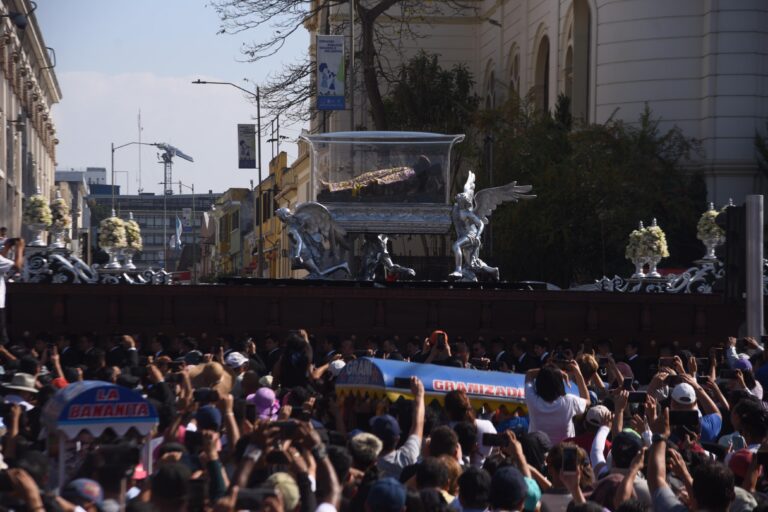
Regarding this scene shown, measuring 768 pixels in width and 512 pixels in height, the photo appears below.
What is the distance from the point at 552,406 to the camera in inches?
426

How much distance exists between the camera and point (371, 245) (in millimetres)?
29188

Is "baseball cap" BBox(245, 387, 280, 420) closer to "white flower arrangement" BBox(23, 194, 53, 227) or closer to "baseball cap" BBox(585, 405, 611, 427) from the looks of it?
"baseball cap" BBox(585, 405, 611, 427)

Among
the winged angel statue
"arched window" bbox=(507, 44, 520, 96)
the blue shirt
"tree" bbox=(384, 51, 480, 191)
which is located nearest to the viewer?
the blue shirt

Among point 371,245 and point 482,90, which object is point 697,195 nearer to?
point 371,245

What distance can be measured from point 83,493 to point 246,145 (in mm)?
54030

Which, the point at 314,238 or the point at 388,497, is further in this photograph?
the point at 314,238

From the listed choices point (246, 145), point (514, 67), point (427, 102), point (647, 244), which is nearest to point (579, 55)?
point (427, 102)

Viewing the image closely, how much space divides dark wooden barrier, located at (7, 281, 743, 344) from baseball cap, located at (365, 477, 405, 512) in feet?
65.1

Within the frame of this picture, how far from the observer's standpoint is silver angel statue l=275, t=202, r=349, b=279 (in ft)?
91.6

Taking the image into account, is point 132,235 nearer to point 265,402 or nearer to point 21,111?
point 265,402

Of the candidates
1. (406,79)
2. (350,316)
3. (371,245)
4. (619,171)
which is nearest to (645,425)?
(350,316)

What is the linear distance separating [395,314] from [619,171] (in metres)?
14.8

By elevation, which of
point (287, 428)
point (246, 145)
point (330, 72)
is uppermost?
point (330, 72)

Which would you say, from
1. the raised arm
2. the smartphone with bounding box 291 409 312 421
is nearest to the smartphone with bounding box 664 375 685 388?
the raised arm
